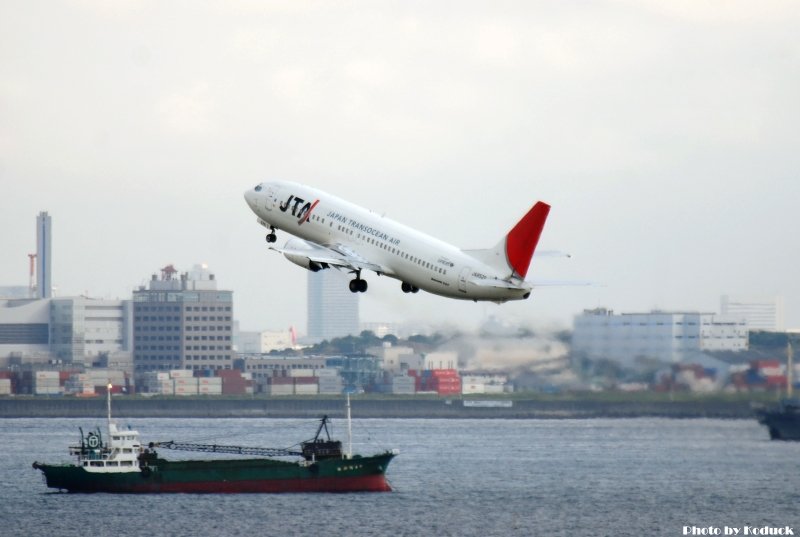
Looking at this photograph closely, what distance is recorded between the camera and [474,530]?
122 metres

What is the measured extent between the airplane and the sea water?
113 feet

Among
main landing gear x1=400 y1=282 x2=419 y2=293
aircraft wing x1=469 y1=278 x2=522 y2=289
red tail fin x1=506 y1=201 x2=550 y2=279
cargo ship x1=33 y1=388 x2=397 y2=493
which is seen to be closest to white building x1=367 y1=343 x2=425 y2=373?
cargo ship x1=33 y1=388 x2=397 y2=493

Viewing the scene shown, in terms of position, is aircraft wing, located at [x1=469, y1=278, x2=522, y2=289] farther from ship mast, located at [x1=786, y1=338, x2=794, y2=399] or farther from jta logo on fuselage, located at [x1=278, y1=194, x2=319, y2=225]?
ship mast, located at [x1=786, y1=338, x2=794, y2=399]

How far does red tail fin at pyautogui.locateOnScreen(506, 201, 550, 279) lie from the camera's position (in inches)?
3127

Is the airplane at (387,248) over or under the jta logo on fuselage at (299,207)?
under

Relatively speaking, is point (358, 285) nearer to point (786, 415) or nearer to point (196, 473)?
point (786, 415)

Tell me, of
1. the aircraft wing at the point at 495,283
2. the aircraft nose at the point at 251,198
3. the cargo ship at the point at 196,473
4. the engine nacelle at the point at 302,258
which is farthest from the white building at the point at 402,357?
the aircraft wing at the point at 495,283

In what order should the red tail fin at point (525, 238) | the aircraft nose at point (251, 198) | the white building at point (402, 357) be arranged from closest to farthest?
the red tail fin at point (525, 238)
the aircraft nose at point (251, 198)
the white building at point (402, 357)

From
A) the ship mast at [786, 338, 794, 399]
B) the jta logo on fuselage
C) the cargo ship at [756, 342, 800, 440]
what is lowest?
the cargo ship at [756, 342, 800, 440]

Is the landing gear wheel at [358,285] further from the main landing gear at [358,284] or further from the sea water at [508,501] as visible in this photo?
the sea water at [508,501]

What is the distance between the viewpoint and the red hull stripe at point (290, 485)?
14762cm

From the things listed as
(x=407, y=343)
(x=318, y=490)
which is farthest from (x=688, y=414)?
(x=407, y=343)

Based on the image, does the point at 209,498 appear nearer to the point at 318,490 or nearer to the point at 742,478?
the point at 318,490

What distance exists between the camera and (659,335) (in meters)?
103
